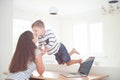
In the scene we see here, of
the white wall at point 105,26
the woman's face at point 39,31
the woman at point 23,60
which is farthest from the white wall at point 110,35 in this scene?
the woman at point 23,60

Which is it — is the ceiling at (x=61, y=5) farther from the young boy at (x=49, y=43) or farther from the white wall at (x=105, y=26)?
the young boy at (x=49, y=43)

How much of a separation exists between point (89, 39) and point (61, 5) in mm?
1808

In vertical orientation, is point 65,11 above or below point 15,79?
above

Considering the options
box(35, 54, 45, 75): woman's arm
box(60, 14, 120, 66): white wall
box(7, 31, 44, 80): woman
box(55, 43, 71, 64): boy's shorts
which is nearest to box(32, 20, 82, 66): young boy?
box(55, 43, 71, 64): boy's shorts

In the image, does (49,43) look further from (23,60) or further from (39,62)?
(23,60)

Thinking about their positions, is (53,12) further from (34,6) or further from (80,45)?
(80,45)

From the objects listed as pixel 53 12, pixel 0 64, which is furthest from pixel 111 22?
pixel 0 64

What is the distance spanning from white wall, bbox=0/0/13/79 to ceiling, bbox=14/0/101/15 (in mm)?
1794

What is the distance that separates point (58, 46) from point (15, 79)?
3.75ft

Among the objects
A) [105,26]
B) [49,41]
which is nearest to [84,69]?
[49,41]

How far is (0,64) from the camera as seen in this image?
A: 10.5 feet

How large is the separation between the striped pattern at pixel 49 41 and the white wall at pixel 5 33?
605 millimetres

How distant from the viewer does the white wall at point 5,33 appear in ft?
10.6

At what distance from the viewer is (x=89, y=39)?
22.1 ft
